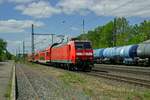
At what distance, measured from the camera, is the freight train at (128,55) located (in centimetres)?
4633

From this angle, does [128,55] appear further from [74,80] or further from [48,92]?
[48,92]

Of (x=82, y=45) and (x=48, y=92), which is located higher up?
(x=82, y=45)

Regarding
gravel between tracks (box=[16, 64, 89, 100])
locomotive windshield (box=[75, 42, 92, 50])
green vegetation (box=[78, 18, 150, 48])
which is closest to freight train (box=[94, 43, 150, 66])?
locomotive windshield (box=[75, 42, 92, 50])

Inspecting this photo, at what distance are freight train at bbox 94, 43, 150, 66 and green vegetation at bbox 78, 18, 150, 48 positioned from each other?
33.4 meters

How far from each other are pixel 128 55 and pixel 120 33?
65.5m

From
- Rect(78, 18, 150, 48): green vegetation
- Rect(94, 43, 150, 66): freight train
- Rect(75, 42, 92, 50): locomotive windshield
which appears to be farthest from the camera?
Rect(78, 18, 150, 48): green vegetation

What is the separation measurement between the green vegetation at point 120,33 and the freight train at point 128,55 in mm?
33351

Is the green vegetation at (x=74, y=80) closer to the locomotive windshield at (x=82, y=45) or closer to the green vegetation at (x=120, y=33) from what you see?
the locomotive windshield at (x=82, y=45)

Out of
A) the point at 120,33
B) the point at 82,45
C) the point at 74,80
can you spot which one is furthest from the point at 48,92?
the point at 120,33

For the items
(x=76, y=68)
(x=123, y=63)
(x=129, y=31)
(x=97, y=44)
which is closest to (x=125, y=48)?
(x=123, y=63)

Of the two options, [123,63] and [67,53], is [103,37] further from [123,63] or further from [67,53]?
[67,53]

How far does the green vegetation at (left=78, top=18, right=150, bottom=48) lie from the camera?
10169cm

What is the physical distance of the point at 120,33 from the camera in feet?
384

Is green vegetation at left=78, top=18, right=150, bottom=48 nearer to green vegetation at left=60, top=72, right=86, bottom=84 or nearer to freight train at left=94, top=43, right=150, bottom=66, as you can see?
freight train at left=94, top=43, right=150, bottom=66
